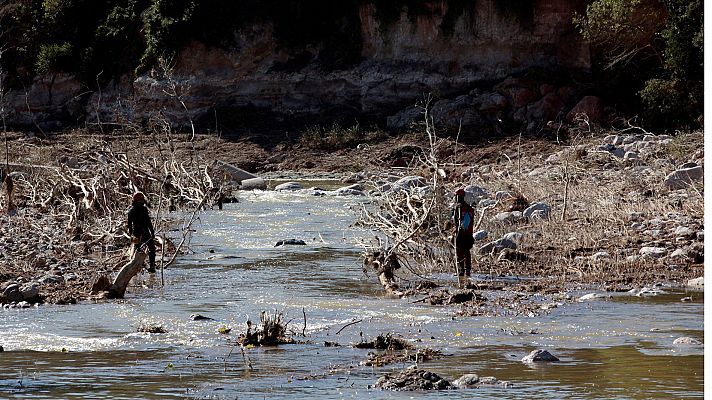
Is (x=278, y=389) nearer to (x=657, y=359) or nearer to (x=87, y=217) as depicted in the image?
(x=657, y=359)

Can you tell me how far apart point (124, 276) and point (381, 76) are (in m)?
23.1

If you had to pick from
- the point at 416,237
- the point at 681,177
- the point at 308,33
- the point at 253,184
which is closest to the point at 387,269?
the point at 416,237

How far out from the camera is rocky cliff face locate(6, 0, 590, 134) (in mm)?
33188

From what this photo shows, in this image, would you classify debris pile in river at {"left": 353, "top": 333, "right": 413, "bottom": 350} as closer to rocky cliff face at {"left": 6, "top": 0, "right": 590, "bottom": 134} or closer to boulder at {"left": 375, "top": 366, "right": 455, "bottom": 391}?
boulder at {"left": 375, "top": 366, "right": 455, "bottom": 391}

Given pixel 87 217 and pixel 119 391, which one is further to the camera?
pixel 87 217

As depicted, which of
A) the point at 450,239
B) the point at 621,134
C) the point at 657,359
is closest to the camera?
the point at 657,359

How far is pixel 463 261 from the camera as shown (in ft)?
43.4

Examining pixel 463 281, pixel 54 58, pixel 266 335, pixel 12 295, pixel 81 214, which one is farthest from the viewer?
pixel 54 58

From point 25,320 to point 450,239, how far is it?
497 cm

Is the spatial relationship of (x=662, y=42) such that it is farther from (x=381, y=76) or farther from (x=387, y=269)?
(x=387, y=269)

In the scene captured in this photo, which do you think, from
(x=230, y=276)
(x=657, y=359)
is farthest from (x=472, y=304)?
(x=230, y=276)

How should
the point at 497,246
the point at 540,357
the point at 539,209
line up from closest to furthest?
1. the point at 540,357
2. the point at 497,246
3. the point at 539,209

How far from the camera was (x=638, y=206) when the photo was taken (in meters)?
17.1

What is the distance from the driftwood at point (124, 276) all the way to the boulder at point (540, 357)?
5028 millimetres
